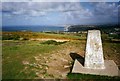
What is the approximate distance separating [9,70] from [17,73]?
72 cm

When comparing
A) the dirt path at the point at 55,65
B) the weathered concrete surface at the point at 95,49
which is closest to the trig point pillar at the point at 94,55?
the weathered concrete surface at the point at 95,49

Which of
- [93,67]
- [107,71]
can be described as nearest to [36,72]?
[93,67]

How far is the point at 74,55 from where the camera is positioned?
583 inches

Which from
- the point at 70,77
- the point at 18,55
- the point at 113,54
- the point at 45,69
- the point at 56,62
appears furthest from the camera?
the point at 113,54

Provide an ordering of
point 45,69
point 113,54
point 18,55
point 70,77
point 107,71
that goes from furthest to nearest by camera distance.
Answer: point 113,54, point 18,55, point 45,69, point 107,71, point 70,77

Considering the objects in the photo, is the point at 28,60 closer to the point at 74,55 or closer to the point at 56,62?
the point at 56,62

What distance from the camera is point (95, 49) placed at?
10766 millimetres

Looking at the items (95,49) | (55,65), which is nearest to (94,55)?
(95,49)

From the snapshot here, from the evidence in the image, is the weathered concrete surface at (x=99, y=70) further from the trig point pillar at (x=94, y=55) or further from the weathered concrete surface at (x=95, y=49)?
the weathered concrete surface at (x=95, y=49)

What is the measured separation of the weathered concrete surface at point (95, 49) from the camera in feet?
35.2

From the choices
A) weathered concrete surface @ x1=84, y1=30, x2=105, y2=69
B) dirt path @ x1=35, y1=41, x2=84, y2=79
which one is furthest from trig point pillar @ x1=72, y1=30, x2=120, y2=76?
dirt path @ x1=35, y1=41, x2=84, y2=79

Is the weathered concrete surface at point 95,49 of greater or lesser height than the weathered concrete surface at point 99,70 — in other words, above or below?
above

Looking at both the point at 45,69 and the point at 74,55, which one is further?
the point at 74,55

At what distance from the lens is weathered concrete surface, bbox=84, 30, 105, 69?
10.7 m
